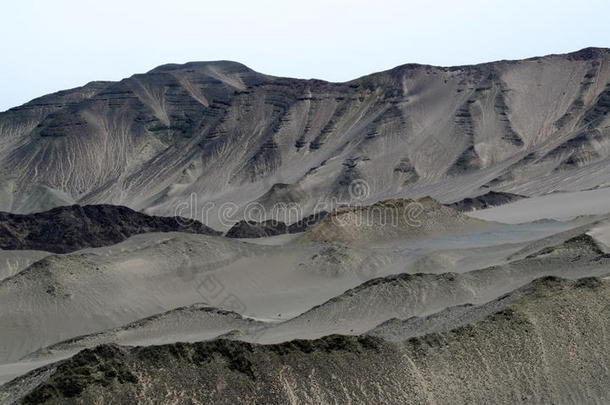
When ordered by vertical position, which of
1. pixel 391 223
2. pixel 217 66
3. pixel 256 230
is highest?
pixel 217 66

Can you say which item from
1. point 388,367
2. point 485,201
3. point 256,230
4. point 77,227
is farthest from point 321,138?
point 388,367

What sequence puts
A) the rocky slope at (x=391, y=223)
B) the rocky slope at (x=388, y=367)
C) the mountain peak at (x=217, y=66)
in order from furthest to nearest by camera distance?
the mountain peak at (x=217, y=66) < the rocky slope at (x=391, y=223) < the rocky slope at (x=388, y=367)

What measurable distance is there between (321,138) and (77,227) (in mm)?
49597

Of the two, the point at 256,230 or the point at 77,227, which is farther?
the point at 256,230

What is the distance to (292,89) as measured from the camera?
142 metres

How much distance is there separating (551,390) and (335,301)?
15074mm

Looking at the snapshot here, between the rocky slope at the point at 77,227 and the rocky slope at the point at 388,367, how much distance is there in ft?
198

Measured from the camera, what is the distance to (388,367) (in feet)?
83.5

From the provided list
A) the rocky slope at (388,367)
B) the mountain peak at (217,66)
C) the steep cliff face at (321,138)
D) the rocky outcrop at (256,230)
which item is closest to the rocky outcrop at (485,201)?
the steep cliff face at (321,138)

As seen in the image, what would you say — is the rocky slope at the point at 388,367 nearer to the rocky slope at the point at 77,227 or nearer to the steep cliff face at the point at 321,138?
the rocky slope at the point at 77,227

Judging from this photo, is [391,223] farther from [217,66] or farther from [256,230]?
[217,66]

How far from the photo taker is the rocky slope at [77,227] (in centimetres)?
8562

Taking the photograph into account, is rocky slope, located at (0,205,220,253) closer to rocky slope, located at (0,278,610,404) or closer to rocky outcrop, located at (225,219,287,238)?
rocky outcrop, located at (225,219,287,238)

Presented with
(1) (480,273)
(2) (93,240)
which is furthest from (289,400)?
(2) (93,240)
